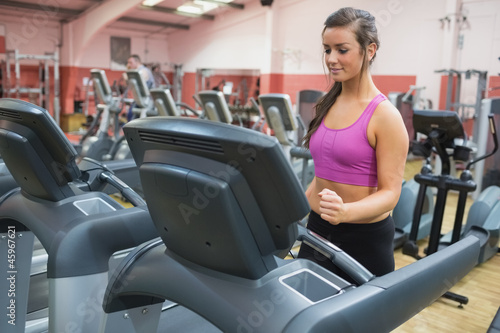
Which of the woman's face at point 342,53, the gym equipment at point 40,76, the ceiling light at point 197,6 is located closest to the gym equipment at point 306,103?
the woman's face at point 342,53

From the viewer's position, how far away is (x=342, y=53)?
3.92 ft

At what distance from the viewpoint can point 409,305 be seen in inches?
40.3

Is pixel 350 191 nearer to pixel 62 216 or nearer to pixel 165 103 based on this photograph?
pixel 62 216

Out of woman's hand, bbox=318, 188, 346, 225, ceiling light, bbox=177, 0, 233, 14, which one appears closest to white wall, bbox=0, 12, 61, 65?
ceiling light, bbox=177, 0, 233, 14

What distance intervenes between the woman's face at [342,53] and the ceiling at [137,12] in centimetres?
993

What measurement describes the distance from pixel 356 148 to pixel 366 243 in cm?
30

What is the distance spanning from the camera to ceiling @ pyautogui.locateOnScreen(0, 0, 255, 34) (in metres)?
10.9

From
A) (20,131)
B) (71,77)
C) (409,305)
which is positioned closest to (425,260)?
(409,305)

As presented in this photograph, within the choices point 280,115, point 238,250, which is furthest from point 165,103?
point 238,250

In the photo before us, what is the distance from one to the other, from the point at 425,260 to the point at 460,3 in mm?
7401

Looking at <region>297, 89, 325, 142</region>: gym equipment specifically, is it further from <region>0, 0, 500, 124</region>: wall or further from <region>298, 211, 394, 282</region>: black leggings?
<region>298, 211, 394, 282</region>: black leggings

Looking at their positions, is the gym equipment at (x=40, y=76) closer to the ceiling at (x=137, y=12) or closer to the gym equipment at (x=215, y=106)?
the ceiling at (x=137, y=12)

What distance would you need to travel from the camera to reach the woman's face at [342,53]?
1.18m

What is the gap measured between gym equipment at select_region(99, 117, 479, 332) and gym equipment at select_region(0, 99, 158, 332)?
0.40 m
